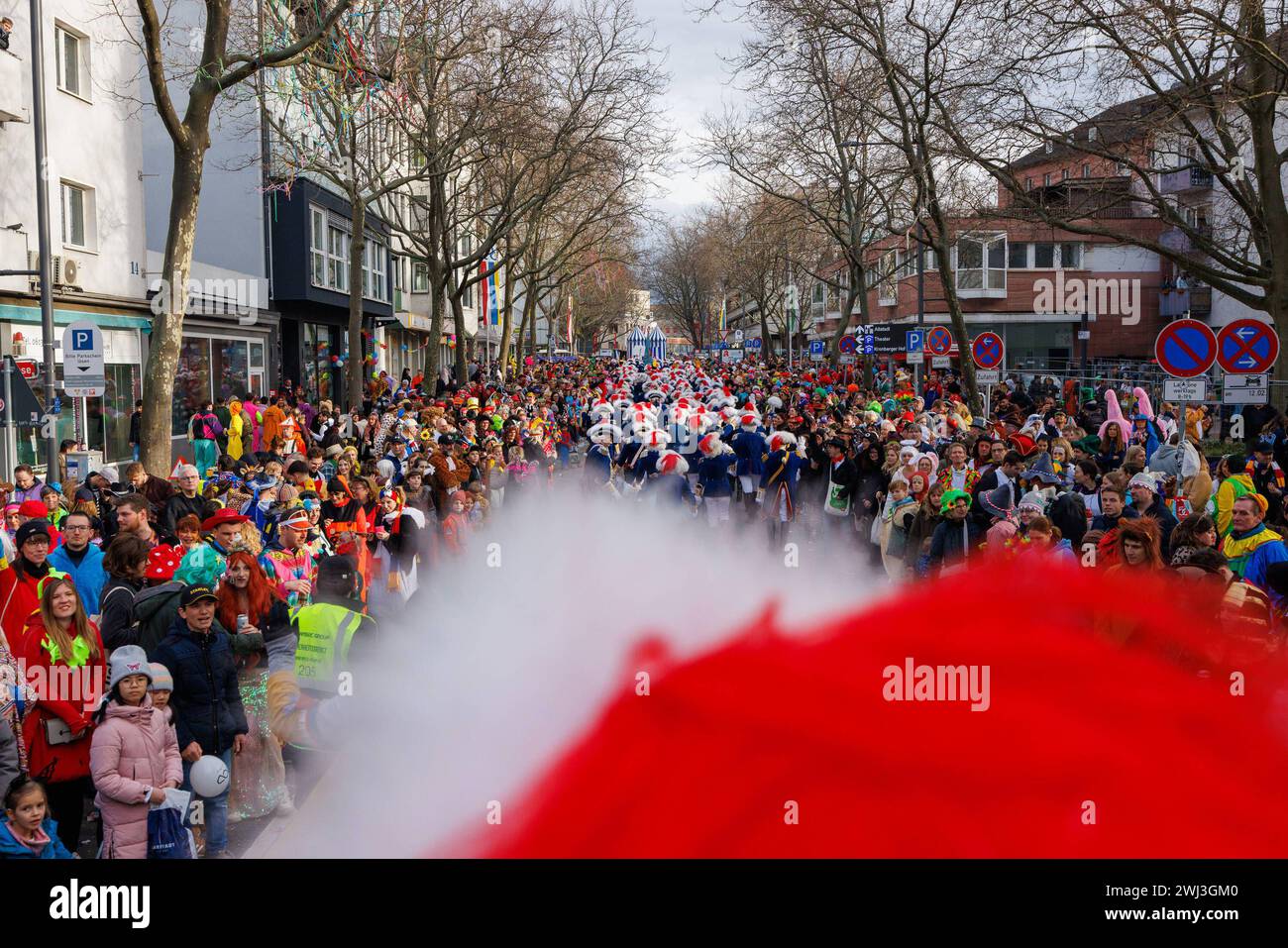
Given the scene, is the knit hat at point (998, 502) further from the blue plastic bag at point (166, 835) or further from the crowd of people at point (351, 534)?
the blue plastic bag at point (166, 835)

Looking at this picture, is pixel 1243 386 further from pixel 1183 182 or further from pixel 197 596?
pixel 1183 182

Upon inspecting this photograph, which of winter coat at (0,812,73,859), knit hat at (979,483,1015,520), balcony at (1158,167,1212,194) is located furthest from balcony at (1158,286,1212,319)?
winter coat at (0,812,73,859)

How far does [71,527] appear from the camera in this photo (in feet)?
25.2

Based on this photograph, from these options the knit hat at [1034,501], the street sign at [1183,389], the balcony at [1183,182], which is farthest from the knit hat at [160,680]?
the balcony at [1183,182]

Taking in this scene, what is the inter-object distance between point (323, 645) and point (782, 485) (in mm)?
9451

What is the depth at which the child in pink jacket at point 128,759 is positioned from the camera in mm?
5398

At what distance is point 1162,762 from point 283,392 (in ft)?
90.1

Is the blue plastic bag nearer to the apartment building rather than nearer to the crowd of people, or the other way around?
the crowd of people

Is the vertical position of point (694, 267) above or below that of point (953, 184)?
above

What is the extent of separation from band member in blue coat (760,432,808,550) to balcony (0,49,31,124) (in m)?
13.1

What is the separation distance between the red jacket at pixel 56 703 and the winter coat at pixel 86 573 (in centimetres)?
156

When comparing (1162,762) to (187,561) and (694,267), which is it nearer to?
(187,561)
